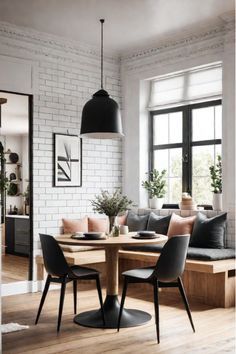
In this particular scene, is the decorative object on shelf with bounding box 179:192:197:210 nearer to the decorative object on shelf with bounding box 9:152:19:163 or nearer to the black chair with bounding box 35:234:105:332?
the decorative object on shelf with bounding box 9:152:19:163

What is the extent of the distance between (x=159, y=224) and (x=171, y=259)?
7.98ft

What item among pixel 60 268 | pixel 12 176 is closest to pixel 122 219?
pixel 12 176

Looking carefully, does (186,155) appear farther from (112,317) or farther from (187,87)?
(112,317)

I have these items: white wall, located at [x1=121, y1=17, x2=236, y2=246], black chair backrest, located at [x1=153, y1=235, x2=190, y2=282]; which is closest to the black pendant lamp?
black chair backrest, located at [x1=153, y1=235, x2=190, y2=282]

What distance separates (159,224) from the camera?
6652 millimetres

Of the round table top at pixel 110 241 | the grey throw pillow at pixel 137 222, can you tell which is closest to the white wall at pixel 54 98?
the grey throw pillow at pixel 137 222

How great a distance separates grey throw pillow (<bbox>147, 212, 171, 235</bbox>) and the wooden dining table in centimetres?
160

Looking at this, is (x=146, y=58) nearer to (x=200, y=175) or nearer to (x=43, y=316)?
(x=200, y=175)

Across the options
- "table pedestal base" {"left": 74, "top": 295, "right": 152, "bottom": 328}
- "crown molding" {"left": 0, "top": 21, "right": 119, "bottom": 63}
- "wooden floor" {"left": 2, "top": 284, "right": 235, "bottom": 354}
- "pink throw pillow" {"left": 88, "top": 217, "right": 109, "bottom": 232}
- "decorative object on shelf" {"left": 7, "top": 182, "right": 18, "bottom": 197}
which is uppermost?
"crown molding" {"left": 0, "top": 21, "right": 119, "bottom": 63}

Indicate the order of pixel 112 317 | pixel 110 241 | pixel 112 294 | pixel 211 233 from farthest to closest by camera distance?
pixel 211 233, pixel 112 294, pixel 112 317, pixel 110 241

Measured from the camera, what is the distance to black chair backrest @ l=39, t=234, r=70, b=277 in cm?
446

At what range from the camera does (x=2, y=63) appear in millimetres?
6141

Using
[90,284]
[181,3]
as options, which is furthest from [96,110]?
[90,284]

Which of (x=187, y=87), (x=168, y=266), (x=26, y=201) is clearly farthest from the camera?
(x=187, y=87)
